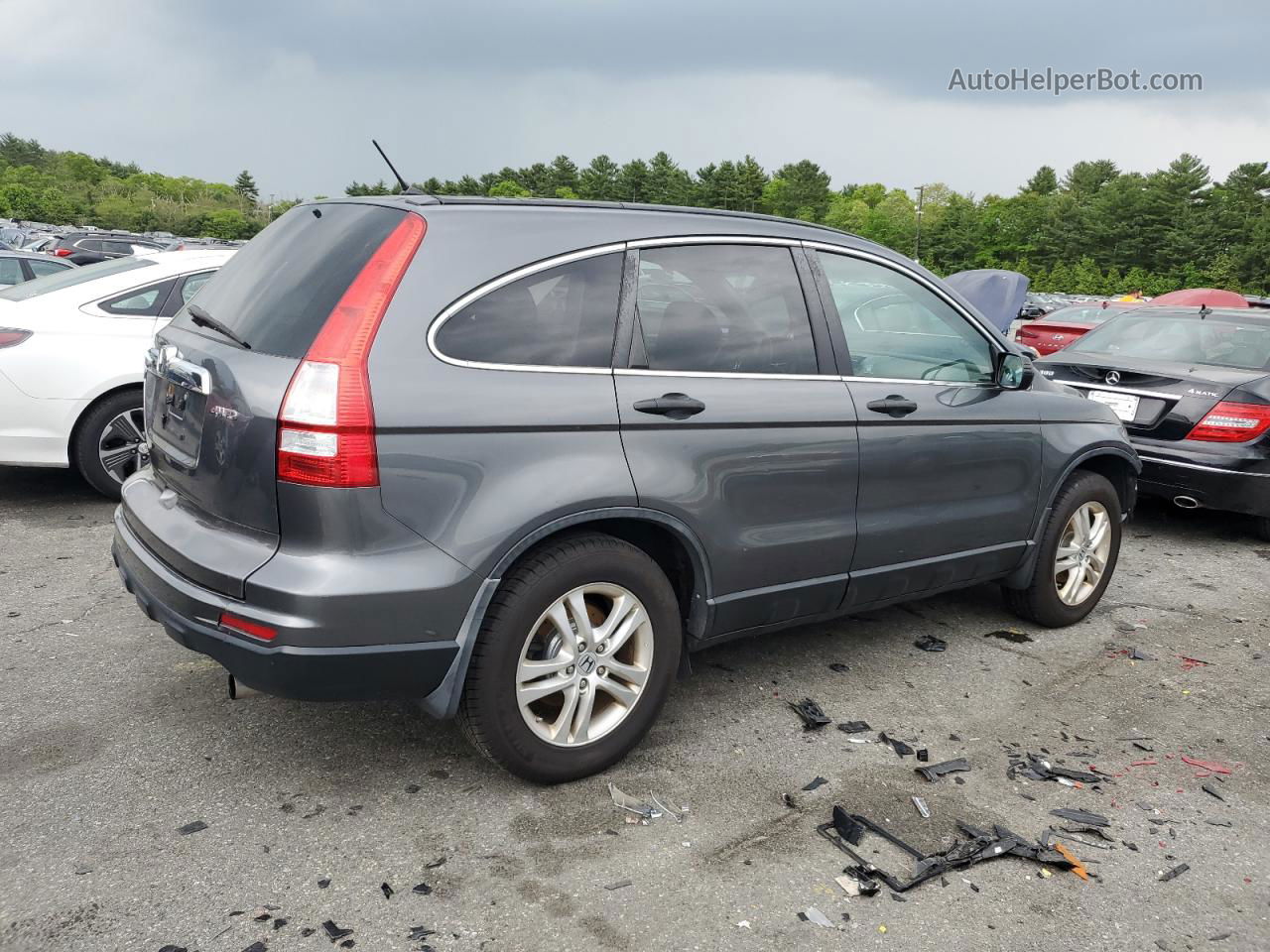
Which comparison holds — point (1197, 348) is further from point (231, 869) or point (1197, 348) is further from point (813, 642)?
point (231, 869)

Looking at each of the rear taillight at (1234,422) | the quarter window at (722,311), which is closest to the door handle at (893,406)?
the quarter window at (722,311)

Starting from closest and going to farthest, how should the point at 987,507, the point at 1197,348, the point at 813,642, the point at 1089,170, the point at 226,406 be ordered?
the point at 226,406, the point at 987,507, the point at 813,642, the point at 1197,348, the point at 1089,170

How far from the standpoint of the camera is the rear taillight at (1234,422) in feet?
21.5

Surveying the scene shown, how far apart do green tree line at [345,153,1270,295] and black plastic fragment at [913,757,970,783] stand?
235 feet

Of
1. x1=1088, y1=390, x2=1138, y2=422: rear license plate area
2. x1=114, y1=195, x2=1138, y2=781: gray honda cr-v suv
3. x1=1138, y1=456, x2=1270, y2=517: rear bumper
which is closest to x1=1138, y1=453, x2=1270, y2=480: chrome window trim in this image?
x1=1138, y1=456, x2=1270, y2=517: rear bumper

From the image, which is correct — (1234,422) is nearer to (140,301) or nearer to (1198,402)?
(1198,402)

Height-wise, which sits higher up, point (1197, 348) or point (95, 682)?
point (1197, 348)

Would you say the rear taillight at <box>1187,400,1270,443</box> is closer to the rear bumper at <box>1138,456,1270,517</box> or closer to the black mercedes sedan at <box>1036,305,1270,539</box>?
the black mercedes sedan at <box>1036,305,1270,539</box>

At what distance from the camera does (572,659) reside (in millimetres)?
3252

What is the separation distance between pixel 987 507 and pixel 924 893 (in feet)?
6.61

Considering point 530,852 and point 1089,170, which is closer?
point 530,852

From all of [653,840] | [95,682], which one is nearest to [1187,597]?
[653,840]

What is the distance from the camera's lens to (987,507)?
449cm

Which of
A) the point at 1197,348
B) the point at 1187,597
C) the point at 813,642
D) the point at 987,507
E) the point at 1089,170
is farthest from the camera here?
the point at 1089,170
